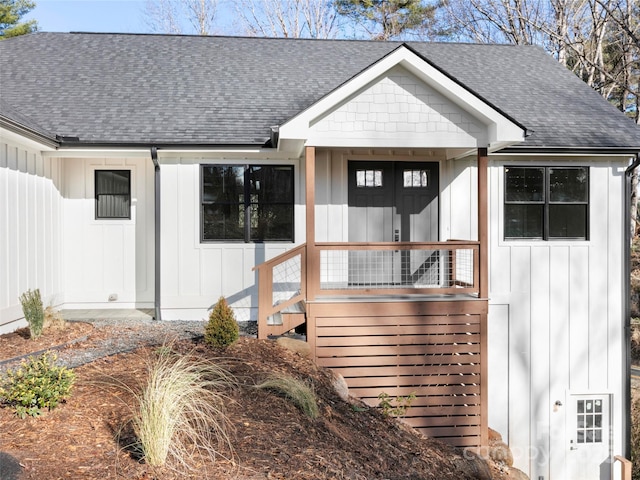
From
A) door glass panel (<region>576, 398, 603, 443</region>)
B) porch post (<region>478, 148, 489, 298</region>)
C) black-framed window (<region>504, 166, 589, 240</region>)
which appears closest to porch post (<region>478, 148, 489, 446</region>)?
porch post (<region>478, 148, 489, 298</region>)

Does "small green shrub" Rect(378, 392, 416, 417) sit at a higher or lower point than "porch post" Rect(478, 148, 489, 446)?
lower

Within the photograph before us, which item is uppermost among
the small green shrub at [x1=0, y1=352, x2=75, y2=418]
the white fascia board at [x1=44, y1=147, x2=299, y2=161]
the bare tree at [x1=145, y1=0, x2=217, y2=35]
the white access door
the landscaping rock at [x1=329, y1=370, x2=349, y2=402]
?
the bare tree at [x1=145, y1=0, x2=217, y2=35]

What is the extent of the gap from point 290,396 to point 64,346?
3390 millimetres

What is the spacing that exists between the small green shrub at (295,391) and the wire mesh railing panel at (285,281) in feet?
12.2

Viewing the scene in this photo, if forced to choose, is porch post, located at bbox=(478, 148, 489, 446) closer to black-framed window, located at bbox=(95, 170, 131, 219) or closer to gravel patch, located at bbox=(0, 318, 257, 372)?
gravel patch, located at bbox=(0, 318, 257, 372)

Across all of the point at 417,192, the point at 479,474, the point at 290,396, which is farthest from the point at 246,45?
the point at 479,474

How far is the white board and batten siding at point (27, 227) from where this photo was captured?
794 cm

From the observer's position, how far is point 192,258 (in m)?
9.57

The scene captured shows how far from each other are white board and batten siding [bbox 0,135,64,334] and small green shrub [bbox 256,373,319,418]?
4.50 metres

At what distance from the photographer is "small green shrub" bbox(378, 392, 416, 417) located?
7430 mm

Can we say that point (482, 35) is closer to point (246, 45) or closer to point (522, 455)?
point (246, 45)

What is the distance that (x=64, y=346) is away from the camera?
7.19 metres

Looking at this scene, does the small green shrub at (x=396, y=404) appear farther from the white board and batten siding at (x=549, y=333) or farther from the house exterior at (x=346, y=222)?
the white board and batten siding at (x=549, y=333)

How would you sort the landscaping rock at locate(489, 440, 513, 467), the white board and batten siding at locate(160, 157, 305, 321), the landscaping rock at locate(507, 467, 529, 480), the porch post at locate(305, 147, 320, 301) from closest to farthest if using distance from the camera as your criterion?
the porch post at locate(305, 147, 320, 301) < the landscaping rock at locate(507, 467, 529, 480) < the landscaping rock at locate(489, 440, 513, 467) < the white board and batten siding at locate(160, 157, 305, 321)
